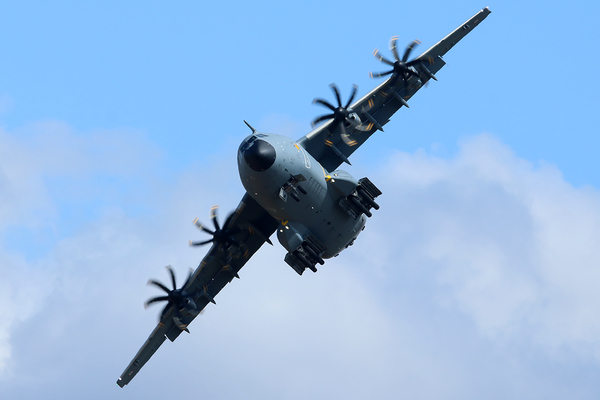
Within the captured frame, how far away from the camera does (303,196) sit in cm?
4184

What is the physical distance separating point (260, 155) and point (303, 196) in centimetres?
386

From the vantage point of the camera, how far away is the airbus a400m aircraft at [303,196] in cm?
4084

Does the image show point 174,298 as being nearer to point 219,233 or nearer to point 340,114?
point 219,233

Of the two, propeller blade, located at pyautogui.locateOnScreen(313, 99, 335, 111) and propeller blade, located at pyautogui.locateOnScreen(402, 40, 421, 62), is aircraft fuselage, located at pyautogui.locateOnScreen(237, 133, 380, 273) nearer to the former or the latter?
propeller blade, located at pyautogui.locateOnScreen(313, 99, 335, 111)

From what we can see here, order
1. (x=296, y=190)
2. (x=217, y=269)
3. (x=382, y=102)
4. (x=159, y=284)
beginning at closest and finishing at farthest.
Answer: (x=296, y=190) < (x=382, y=102) < (x=159, y=284) < (x=217, y=269)

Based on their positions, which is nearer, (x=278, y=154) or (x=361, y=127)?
(x=278, y=154)

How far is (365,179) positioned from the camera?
143 feet

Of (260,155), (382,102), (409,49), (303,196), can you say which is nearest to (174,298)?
(303,196)

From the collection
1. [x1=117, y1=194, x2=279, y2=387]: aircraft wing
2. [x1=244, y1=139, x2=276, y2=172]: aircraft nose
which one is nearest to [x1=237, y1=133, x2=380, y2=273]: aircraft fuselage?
[x1=244, y1=139, x2=276, y2=172]: aircraft nose

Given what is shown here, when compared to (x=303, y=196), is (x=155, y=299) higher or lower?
lower

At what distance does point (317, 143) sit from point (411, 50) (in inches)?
323

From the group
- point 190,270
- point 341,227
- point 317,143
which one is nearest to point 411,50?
point 317,143

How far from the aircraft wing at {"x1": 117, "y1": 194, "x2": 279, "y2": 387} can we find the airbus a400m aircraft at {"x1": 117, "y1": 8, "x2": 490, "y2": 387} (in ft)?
0.21

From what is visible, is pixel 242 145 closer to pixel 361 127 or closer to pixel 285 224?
pixel 285 224
